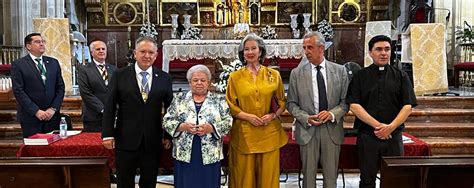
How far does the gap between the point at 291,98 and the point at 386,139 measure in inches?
29.1

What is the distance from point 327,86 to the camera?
138 inches

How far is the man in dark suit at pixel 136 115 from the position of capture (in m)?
3.38

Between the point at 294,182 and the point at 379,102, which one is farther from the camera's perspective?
the point at 294,182

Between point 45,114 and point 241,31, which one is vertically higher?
point 241,31

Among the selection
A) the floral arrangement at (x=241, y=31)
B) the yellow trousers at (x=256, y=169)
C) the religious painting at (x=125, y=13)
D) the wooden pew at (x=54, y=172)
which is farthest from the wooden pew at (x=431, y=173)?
the religious painting at (x=125, y=13)

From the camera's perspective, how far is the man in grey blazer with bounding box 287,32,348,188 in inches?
138

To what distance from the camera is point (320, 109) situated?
353 cm

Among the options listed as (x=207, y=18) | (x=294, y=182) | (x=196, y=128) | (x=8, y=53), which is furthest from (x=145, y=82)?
(x=207, y=18)

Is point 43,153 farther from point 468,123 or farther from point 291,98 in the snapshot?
point 468,123

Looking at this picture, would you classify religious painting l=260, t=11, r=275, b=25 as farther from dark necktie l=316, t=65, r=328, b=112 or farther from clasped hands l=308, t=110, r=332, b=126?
clasped hands l=308, t=110, r=332, b=126

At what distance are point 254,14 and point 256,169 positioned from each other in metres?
9.49

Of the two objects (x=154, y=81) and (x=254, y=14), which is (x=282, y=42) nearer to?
(x=254, y=14)

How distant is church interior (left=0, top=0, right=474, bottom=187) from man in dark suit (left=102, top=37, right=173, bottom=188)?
31 centimetres

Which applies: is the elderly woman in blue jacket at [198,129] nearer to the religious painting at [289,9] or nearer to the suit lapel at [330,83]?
the suit lapel at [330,83]
